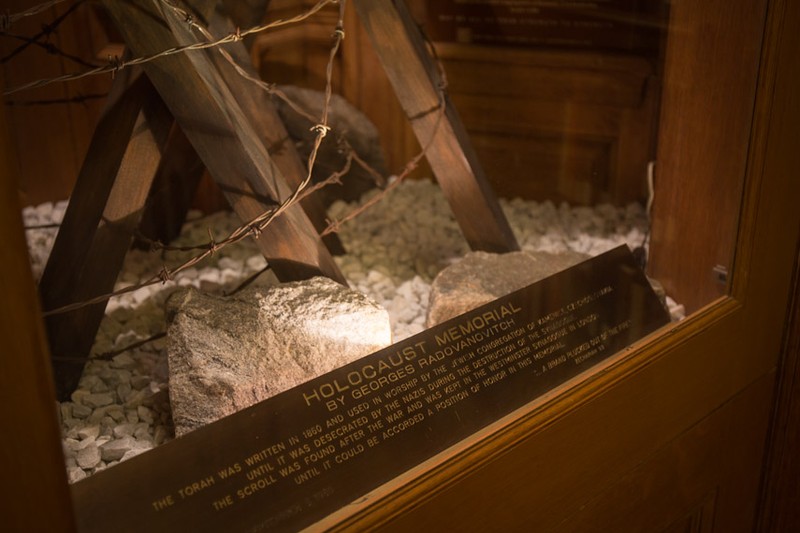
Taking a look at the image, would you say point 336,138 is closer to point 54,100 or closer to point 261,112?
point 261,112

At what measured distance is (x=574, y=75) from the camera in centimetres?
192

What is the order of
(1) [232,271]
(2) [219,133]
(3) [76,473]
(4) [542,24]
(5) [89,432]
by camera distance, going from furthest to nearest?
(4) [542,24], (1) [232,271], (2) [219,133], (5) [89,432], (3) [76,473]

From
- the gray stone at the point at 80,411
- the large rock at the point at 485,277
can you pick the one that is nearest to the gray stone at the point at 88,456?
the gray stone at the point at 80,411

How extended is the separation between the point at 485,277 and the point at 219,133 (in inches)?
19.7

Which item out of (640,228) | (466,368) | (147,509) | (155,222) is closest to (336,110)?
(155,222)

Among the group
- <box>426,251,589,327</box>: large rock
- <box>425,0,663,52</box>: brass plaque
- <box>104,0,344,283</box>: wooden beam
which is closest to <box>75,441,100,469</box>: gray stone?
<box>104,0,344,283</box>: wooden beam

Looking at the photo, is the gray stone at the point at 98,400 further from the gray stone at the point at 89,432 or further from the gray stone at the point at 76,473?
the gray stone at the point at 76,473

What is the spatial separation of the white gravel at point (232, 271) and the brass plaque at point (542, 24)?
375 millimetres

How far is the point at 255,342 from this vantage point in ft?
3.30

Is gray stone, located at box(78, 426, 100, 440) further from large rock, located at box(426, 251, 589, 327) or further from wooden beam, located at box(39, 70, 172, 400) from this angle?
large rock, located at box(426, 251, 589, 327)

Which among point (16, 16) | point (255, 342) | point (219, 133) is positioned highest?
point (16, 16)

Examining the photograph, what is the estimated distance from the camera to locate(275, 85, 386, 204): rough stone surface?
188 cm

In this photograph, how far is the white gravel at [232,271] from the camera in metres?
0.97

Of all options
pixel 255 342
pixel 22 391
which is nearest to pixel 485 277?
pixel 255 342
